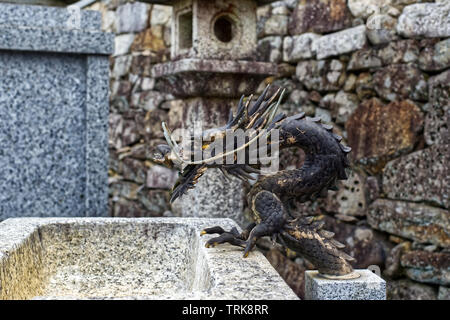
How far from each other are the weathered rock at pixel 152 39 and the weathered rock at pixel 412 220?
290cm

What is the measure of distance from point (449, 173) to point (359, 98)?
2.91 ft

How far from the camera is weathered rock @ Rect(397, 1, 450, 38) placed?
349 cm

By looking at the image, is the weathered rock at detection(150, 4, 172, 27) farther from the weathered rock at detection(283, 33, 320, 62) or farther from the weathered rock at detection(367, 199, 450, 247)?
the weathered rock at detection(367, 199, 450, 247)

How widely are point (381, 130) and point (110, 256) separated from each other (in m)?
2.14

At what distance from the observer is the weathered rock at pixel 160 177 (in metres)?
5.70

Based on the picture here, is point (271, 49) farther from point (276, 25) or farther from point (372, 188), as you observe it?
point (372, 188)

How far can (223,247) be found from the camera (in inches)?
82.7

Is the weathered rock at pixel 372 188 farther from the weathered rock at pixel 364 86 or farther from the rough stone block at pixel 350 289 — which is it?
the rough stone block at pixel 350 289

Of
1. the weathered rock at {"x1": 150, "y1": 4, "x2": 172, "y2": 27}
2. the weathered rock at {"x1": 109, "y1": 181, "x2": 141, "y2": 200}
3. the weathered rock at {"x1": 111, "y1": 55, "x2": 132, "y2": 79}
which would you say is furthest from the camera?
the weathered rock at {"x1": 111, "y1": 55, "x2": 132, "y2": 79}

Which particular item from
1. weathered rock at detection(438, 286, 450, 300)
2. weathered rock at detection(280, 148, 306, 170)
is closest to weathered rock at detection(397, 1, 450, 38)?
weathered rock at detection(280, 148, 306, 170)

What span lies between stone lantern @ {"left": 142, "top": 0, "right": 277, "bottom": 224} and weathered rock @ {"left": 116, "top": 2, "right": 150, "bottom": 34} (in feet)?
7.94

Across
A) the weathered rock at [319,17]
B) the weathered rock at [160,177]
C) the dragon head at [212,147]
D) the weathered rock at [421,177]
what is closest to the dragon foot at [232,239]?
the dragon head at [212,147]

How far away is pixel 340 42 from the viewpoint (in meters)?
4.17

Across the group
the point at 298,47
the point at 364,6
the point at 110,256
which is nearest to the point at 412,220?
the point at 364,6
